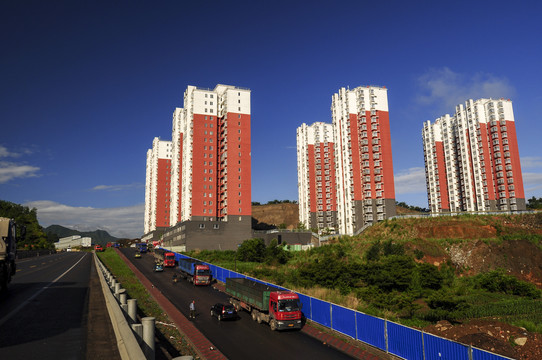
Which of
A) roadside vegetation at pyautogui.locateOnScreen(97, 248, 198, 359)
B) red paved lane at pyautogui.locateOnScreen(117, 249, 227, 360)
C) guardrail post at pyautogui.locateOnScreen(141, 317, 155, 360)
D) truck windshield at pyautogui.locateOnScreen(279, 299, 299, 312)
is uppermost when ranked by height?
guardrail post at pyautogui.locateOnScreen(141, 317, 155, 360)

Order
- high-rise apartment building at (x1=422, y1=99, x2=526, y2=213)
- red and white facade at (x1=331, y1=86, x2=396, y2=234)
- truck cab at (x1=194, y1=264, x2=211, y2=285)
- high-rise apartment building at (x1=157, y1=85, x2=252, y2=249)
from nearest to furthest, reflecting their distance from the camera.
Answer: truck cab at (x1=194, y1=264, x2=211, y2=285), red and white facade at (x1=331, y1=86, x2=396, y2=234), high-rise apartment building at (x1=157, y1=85, x2=252, y2=249), high-rise apartment building at (x1=422, y1=99, x2=526, y2=213)

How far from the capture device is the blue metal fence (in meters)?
18.3

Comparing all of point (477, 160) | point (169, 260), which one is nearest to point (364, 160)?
point (477, 160)

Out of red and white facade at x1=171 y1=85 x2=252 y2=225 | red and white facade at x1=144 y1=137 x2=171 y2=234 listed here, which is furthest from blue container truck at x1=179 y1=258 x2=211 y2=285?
red and white facade at x1=144 y1=137 x2=171 y2=234

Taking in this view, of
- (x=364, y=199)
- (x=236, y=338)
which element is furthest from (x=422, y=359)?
(x=364, y=199)

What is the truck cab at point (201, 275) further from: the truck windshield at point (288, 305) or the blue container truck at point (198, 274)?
the truck windshield at point (288, 305)

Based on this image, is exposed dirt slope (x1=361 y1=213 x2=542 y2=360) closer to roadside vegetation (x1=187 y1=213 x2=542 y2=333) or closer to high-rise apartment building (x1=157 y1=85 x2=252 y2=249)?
roadside vegetation (x1=187 y1=213 x2=542 y2=333)

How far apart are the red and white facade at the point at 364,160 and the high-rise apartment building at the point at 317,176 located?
3304 cm

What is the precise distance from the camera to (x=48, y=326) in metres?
19.1

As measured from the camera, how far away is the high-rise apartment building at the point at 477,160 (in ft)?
391

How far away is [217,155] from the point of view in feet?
386

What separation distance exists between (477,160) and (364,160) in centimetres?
4856

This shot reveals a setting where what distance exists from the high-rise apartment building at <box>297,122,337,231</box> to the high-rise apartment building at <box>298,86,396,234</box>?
103 feet

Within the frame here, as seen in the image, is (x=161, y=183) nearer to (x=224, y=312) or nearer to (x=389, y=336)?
(x=224, y=312)
